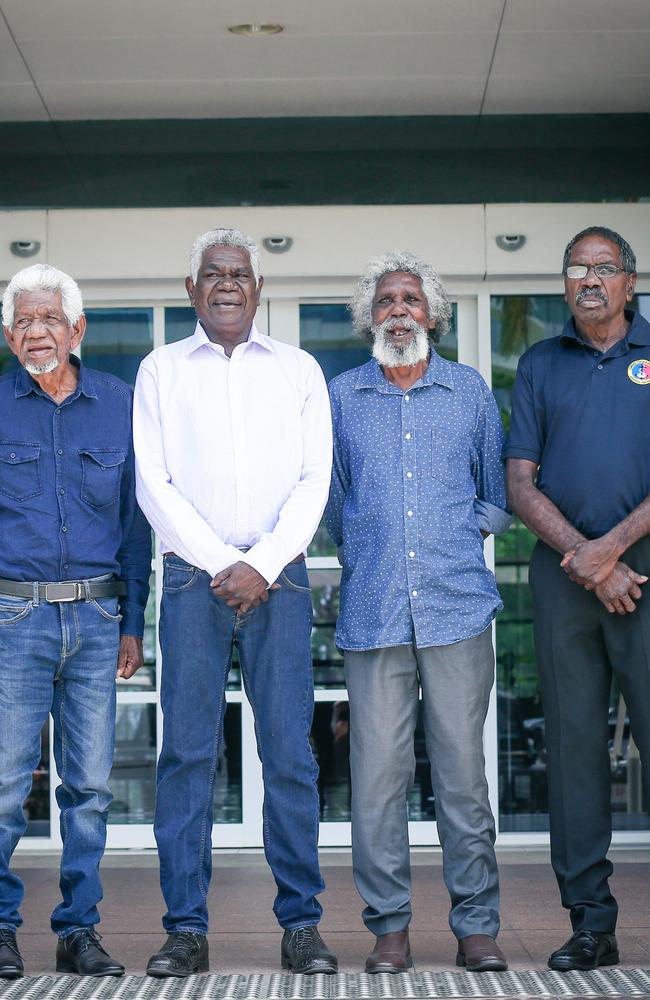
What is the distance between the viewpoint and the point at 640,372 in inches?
166

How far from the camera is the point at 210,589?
3998mm

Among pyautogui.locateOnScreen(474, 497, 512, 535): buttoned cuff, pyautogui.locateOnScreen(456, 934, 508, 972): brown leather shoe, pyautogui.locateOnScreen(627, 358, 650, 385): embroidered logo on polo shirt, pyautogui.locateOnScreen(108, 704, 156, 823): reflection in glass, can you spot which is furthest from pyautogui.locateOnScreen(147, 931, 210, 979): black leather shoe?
pyautogui.locateOnScreen(108, 704, 156, 823): reflection in glass

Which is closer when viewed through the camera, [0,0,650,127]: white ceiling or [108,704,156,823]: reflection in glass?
[0,0,650,127]: white ceiling

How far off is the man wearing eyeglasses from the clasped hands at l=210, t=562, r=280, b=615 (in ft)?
2.79

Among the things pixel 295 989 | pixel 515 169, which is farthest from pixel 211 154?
pixel 295 989

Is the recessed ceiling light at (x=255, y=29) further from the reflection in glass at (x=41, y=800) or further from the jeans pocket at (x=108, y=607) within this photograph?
the reflection in glass at (x=41, y=800)

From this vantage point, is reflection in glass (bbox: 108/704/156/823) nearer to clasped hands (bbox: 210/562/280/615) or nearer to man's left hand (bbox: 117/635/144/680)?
man's left hand (bbox: 117/635/144/680)

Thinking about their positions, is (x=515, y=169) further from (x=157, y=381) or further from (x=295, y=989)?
(x=295, y=989)

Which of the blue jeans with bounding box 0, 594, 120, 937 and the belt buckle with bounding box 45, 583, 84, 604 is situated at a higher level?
the belt buckle with bounding box 45, 583, 84, 604

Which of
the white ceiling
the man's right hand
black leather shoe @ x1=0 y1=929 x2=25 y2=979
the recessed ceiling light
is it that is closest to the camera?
black leather shoe @ x1=0 y1=929 x2=25 y2=979

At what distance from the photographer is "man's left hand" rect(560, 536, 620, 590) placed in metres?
4.03

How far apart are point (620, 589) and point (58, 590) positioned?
158 cm

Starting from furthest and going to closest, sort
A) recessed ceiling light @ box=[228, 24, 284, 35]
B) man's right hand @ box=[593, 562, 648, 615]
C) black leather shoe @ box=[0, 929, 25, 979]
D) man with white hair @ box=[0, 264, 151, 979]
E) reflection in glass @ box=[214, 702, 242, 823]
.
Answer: reflection in glass @ box=[214, 702, 242, 823], recessed ceiling light @ box=[228, 24, 284, 35], man's right hand @ box=[593, 562, 648, 615], man with white hair @ box=[0, 264, 151, 979], black leather shoe @ box=[0, 929, 25, 979]

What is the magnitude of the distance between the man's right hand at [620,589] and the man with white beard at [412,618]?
0.33 meters
